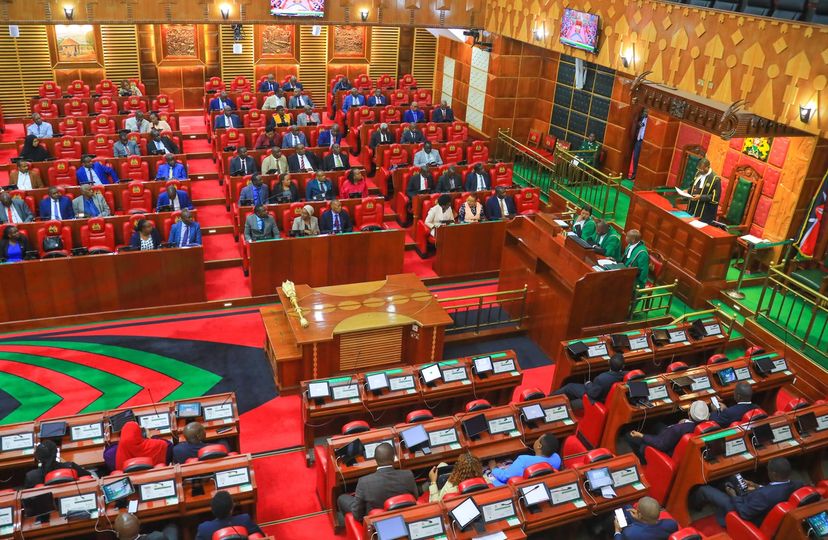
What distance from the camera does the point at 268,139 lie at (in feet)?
45.4

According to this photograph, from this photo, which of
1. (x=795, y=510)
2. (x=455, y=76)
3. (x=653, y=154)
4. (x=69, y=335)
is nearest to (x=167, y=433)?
(x=69, y=335)

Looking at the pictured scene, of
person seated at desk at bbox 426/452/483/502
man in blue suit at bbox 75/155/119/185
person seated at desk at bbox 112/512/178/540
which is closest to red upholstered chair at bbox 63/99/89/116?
man in blue suit at bbox 75/155/119/185

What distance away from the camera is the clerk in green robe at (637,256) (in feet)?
31.9

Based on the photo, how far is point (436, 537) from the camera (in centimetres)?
543

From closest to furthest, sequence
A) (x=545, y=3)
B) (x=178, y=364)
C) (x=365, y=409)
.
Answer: (x=365, y=409) → (x=178, y=364) → (x=545, y=3)

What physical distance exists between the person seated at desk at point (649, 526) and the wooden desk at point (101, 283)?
22.3ft

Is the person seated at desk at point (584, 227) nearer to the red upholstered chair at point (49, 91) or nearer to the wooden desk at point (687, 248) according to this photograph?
the wooden desk at point (687, 248)

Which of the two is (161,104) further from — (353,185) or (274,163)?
(353,185)

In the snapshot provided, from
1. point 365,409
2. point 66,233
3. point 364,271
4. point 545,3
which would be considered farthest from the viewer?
point 545,3

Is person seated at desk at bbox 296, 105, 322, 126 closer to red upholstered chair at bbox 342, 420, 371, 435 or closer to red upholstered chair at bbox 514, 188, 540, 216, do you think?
red upholstered chair at bbox 514, 188, 540, 216

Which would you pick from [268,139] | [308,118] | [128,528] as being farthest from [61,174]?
[128,528]

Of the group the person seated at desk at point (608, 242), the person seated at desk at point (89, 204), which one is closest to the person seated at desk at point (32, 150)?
the person seated at desk at point (89, 204)

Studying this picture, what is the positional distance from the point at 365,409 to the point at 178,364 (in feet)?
9.83

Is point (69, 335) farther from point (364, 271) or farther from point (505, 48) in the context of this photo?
point (505, 48)
